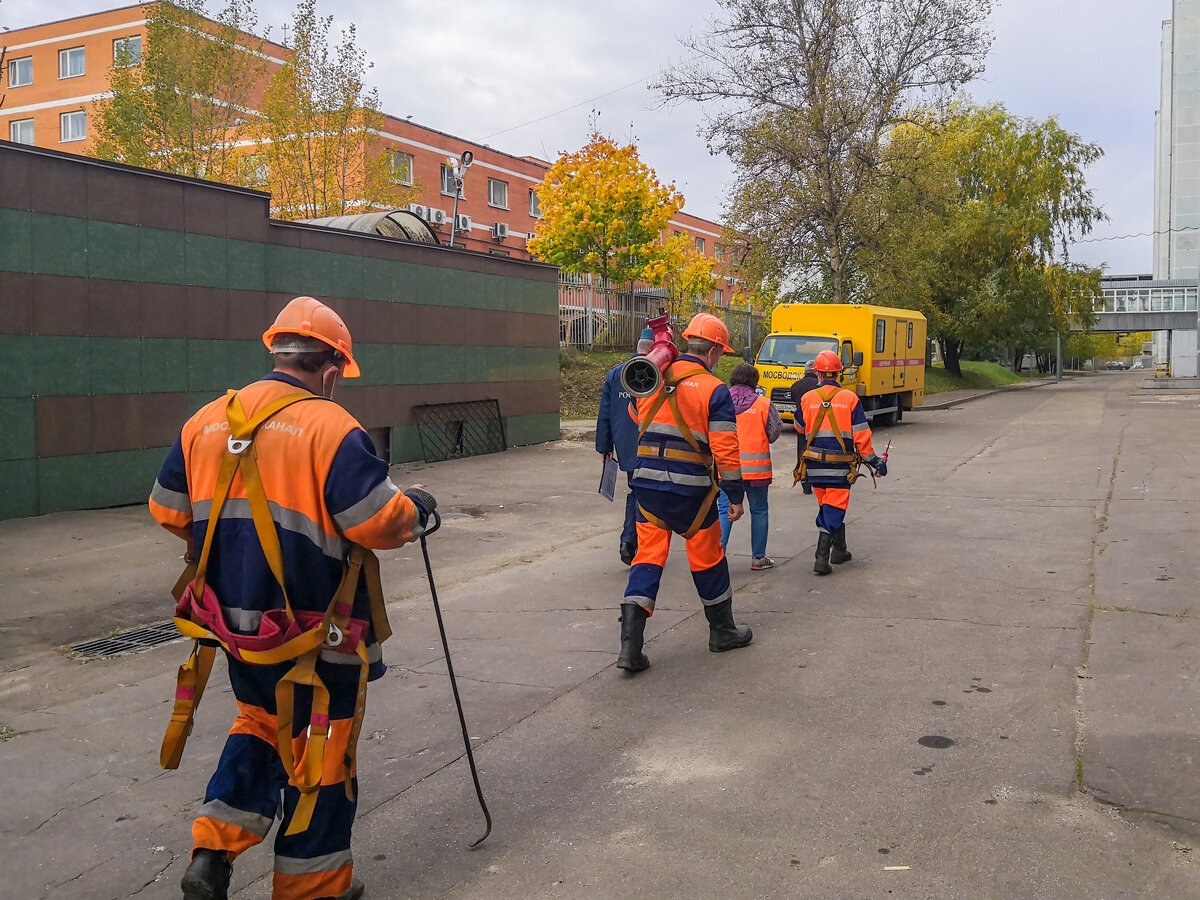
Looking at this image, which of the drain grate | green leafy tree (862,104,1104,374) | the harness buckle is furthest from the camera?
green leafy tree (862,104,1104,374)

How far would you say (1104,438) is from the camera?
2025 cm

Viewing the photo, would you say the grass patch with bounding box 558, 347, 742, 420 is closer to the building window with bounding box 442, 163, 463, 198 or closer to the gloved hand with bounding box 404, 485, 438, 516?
the gloved hand with bounding box 404, 485, 438, 516

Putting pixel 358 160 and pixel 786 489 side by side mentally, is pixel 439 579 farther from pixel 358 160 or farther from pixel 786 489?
pixel 358 160

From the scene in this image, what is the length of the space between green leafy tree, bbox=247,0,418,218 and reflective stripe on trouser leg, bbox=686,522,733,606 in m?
21.8

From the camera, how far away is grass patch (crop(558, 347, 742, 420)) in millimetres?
24438

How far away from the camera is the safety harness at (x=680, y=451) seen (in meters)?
5.68

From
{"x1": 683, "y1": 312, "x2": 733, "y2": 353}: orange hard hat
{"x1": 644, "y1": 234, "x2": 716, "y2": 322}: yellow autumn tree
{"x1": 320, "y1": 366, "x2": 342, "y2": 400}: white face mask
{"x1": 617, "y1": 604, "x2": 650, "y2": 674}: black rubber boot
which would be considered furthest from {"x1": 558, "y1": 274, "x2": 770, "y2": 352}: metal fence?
{"x1": 320, "y1": 366, "x2": 342, "y2": 400}: white face mask

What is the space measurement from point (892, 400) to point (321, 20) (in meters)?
17.4

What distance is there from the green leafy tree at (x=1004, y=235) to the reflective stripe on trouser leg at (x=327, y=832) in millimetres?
34401

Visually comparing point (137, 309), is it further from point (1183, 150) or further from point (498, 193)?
point (1183, 150)

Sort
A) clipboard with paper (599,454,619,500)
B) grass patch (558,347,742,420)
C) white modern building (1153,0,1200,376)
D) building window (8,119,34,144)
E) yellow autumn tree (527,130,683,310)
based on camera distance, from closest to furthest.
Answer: clipboard with paper (599,454,619,500), grass patch (558,347,742,420), yellow autumn tree (527,130,683,310), building window (8,119,34,144), white modern building (1153,0,1200,376)

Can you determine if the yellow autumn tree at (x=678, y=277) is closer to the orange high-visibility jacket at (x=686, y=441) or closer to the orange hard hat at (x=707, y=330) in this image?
the orange hard hat at (x=707, y=330)

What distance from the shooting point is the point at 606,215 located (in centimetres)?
3334

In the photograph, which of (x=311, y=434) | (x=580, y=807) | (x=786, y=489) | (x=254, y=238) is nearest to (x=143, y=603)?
(x=580, y=807)
